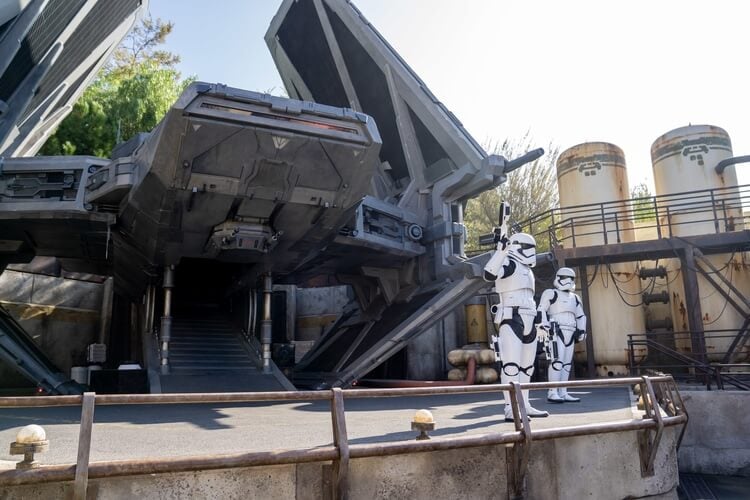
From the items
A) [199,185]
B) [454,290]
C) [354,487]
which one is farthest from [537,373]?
[354,487]

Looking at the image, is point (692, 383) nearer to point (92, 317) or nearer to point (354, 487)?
point (354, 487)

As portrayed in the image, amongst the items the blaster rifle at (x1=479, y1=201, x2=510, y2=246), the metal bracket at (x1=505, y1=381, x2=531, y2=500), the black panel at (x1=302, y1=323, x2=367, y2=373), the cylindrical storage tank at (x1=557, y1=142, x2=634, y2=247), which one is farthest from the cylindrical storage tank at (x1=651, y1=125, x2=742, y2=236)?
the metal bracket at (x1=505, y1=381, x2=531, y2=500)

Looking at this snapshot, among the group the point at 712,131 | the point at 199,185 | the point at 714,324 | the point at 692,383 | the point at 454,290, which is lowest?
the point at 692,383

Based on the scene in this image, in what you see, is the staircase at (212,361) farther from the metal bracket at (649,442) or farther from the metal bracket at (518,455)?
the metal bracket at (649,442)

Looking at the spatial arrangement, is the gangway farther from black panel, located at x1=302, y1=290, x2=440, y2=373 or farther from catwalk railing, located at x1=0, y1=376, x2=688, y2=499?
catwalk railing, located at x1=0, y1=376, x2=688, y2=499

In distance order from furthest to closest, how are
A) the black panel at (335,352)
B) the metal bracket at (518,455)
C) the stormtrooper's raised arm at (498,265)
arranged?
the black panel at (335,352)
the stormtrooper's raised arm at (498,265)
the metal bracket at (518,455)

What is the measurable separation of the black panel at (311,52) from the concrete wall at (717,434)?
1480 centimetres

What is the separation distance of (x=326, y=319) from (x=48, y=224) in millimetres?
11794

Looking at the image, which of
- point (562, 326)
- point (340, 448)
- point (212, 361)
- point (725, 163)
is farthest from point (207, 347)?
point (725, 163)

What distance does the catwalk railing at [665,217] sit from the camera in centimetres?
1672

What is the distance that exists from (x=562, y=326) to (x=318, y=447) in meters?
7.23

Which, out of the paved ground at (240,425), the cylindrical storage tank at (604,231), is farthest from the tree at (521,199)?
the paved ground at (240,425)

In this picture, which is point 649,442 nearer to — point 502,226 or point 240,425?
point 502,226

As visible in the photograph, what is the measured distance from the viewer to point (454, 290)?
15.1 meters
